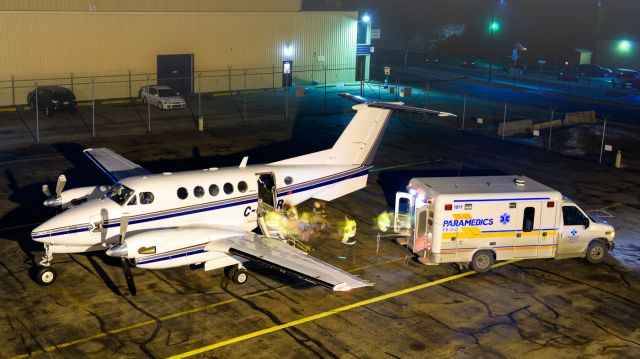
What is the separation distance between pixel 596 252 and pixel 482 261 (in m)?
4.42

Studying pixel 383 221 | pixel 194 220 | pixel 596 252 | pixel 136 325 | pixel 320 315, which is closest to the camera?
pixel 136 325

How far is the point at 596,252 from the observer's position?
25.3 meters

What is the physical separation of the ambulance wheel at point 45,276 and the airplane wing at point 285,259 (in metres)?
4.94

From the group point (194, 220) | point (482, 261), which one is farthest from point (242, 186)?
point (482, 261)

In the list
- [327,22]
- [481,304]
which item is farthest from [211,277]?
[327,22]

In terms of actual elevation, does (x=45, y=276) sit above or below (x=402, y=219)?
below

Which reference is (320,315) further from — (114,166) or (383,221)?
(114,166)

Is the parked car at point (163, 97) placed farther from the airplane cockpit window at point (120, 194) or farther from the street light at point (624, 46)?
the street light at point (624, 46)

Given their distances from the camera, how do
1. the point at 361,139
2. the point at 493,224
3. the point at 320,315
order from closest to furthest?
the point at 320,315 → the point at 493,224 → the point at 361,139

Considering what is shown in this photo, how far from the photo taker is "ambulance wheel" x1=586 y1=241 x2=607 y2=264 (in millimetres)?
25188

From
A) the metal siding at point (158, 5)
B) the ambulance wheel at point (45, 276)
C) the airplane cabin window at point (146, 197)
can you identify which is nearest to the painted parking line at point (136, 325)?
the ambulance wheel at point (45, 276)

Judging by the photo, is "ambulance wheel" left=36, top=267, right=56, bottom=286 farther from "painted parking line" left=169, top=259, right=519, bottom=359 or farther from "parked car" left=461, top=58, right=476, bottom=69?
"parked car" left=461, top=58, right=476, bottom=69

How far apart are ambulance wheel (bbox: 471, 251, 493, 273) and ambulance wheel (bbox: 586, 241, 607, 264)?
388 cm

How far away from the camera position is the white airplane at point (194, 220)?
2120 centimetres
